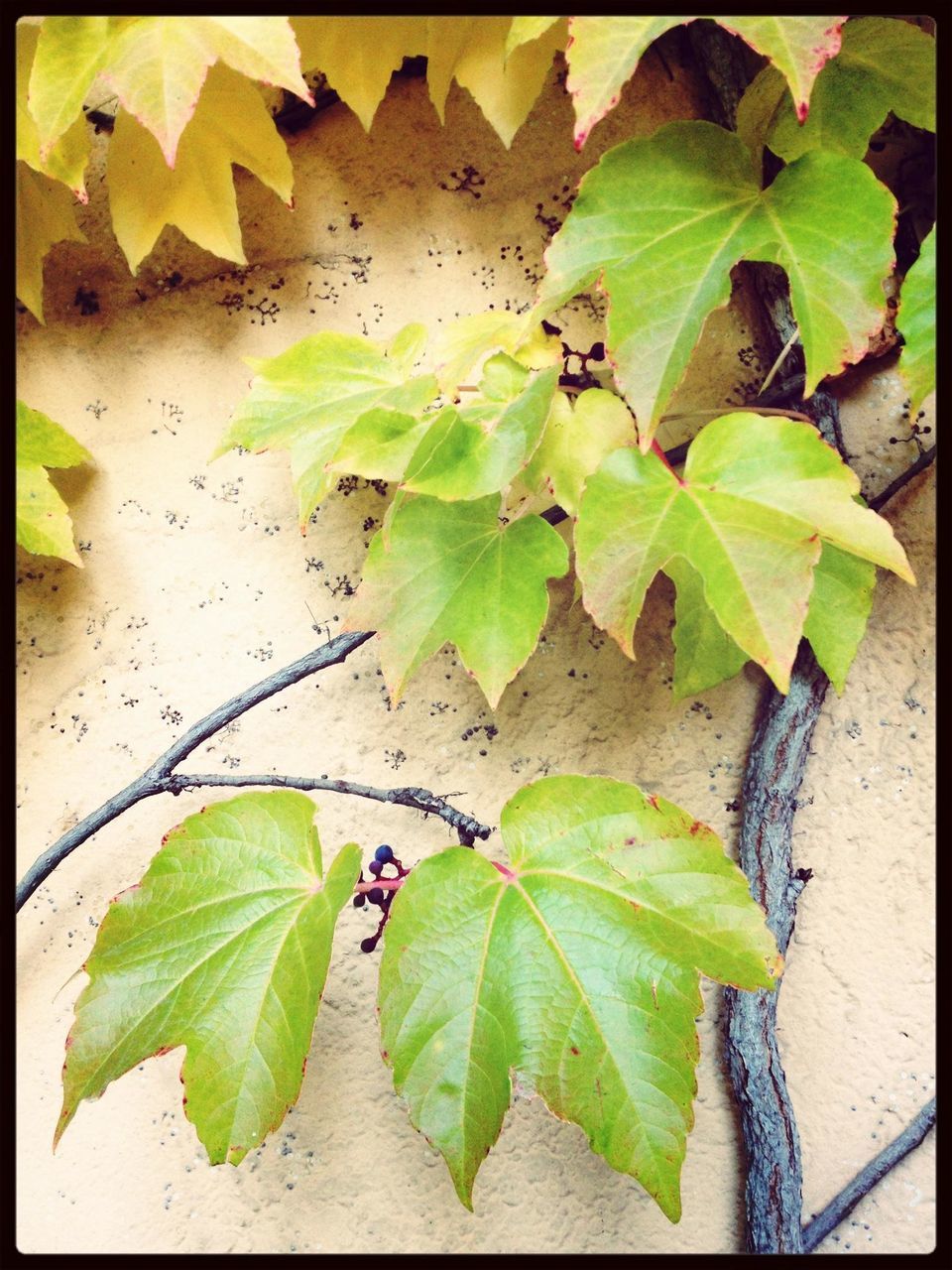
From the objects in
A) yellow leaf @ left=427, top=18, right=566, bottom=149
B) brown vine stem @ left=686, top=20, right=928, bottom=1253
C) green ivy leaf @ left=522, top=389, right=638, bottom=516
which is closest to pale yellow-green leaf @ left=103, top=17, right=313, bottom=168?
yellow leaf @ left=427, top=18, right=566, bottom=149

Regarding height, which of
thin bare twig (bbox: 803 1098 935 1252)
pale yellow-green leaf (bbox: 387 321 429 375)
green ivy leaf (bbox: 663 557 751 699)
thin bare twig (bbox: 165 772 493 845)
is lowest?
thin bare twig (bbox: 803 1098 935 1252)

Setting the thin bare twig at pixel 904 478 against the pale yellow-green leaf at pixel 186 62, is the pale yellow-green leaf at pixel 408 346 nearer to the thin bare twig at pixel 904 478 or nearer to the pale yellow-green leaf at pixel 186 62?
the pale yellow-green leaf at pixel 186 62

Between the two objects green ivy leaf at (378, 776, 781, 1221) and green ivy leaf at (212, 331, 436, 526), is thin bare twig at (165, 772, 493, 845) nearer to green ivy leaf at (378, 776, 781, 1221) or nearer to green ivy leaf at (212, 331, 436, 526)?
green ivy leaf at (378, 776, 781, 1221)

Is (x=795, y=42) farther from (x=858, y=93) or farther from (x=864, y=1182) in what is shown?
(x=864, y=1182)

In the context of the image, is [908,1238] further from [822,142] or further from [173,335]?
[173,335]

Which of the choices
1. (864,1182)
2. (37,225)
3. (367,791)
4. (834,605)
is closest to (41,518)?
(37,225)

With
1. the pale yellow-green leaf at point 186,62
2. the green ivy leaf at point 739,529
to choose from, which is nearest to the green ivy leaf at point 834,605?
the green ivy leaf at point 739,529

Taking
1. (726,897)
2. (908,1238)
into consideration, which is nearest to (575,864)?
(726,897)
